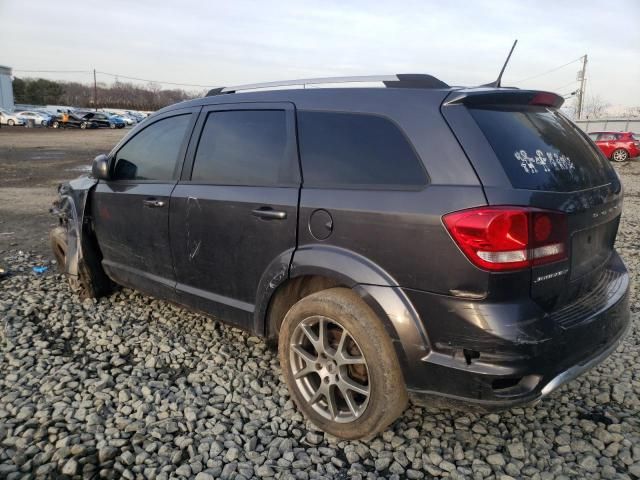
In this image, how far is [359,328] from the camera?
234 cm

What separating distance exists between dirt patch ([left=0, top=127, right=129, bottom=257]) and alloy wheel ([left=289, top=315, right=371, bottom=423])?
4676 millimetres

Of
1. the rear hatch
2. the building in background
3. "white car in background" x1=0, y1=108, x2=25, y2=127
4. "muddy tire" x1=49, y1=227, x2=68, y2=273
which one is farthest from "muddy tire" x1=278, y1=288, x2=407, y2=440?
the building in background

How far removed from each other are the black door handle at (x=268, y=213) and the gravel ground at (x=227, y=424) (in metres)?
1.13

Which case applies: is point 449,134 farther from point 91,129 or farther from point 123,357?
point 91,129

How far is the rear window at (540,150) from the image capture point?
2164mm

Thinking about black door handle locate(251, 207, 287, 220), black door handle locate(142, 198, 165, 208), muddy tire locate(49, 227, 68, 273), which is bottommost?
muddy tire locate(49, 227, 68, 273)

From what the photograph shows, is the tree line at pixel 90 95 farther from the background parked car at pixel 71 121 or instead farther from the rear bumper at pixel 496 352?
the rear bumper at pixel 496 352

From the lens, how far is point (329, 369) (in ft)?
8.46

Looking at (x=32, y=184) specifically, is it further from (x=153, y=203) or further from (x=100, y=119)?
(x=100, y=119)

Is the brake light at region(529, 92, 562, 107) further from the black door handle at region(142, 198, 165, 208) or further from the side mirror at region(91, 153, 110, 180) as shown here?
the side mirror at region(91, 153, 110, 180)

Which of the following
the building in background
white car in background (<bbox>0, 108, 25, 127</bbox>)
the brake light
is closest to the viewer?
the brake light

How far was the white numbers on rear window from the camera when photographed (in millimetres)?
2193

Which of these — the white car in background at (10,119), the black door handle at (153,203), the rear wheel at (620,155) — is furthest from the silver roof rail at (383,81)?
the white car in background at (10,119)

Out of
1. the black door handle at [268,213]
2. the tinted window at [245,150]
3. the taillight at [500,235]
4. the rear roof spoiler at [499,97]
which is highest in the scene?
the rear roof spoiler at [499,97]
